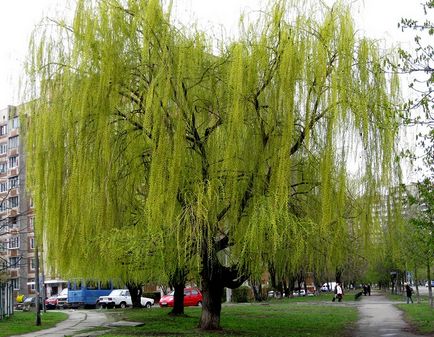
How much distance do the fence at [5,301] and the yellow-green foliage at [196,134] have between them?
17.9 m

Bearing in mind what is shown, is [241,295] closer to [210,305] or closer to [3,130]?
[210,305]

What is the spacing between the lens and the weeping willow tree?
58.1ft

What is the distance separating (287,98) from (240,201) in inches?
125

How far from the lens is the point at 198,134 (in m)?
19.4

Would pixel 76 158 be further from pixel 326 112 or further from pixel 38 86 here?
pixel 326 112

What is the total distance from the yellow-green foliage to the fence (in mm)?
17902

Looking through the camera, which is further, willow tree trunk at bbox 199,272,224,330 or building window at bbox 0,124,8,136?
building window at bbox 0,124,8,136

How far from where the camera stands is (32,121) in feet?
63.0

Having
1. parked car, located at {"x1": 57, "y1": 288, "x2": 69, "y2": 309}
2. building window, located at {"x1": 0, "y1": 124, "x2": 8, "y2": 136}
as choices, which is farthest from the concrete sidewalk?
building window, located at {"x1": 0, "y1": 124, "x2": 8, "y2": 136}

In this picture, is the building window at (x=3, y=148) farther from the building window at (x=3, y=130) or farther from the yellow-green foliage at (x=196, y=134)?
the yellow-green foliage at (x=196, y=134)

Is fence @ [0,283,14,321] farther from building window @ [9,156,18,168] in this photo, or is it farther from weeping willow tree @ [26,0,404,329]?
building window @ [9,156,18,168]

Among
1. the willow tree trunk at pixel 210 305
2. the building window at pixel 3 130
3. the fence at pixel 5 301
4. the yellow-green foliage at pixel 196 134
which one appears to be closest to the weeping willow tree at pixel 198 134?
the yellow-green foliage at pixel 196 134

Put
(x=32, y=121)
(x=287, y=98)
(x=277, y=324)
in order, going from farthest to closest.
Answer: (x=277, y=324)
(x=32, y=121)
(x=287, y=98)

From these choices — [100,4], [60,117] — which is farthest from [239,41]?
[60,117]
